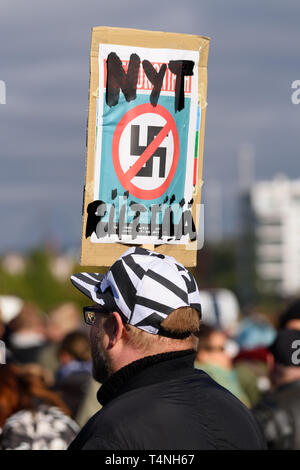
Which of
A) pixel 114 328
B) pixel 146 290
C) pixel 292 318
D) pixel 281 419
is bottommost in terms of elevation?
pixel 281 419

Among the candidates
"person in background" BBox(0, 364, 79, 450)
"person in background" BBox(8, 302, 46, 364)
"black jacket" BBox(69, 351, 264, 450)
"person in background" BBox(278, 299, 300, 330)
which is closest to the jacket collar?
"black jacket" BBox(69, 351, 264, 450)

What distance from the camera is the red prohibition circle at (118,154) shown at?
9.99 feet

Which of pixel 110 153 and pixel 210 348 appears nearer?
pixel 110 153

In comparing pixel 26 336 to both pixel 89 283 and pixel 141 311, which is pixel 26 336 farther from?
pixel 141 311

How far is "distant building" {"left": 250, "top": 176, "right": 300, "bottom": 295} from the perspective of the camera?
182125 mm

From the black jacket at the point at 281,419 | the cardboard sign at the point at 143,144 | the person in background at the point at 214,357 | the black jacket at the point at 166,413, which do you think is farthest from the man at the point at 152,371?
the person in background at the point at 214,357

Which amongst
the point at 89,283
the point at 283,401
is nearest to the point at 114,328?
the point at 89,283

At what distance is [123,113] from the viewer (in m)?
3.04

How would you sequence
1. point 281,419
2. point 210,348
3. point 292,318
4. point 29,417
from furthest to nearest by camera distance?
point 210,348 → point 292,318 → point 281,419 → point 29,417

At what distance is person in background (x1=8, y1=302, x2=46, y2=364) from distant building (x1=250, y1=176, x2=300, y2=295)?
174m

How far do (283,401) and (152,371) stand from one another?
2034 mm

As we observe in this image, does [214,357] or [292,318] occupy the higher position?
[292,318]

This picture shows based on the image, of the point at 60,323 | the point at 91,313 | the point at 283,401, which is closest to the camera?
the point at 91,313

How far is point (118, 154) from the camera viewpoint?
305 centimetres
